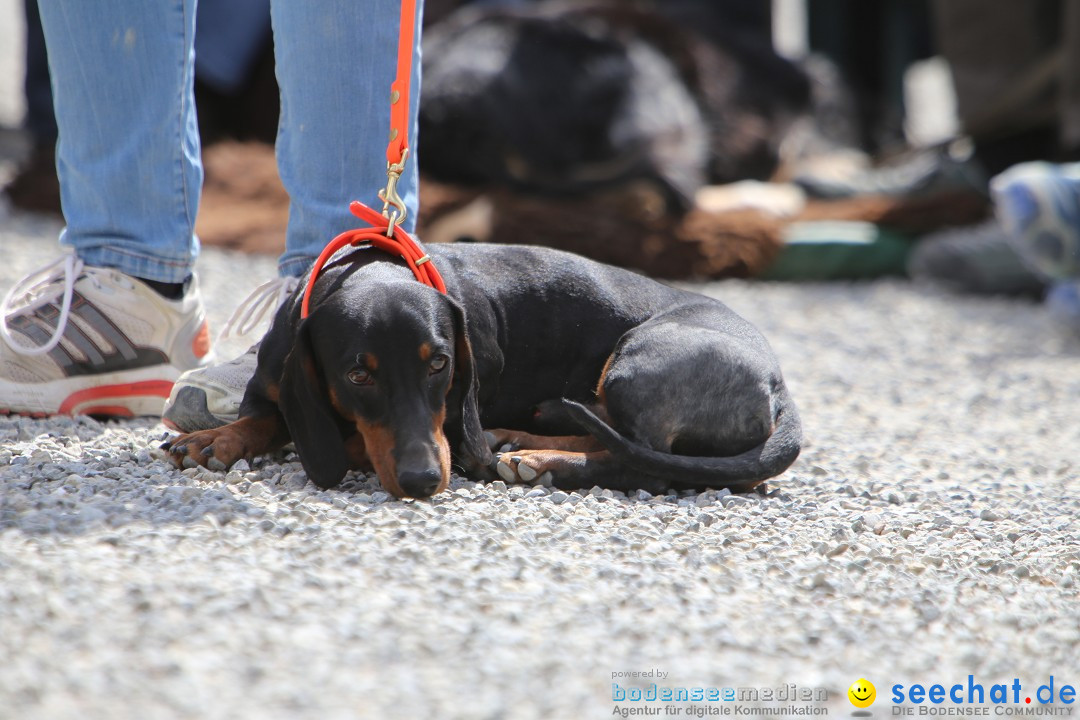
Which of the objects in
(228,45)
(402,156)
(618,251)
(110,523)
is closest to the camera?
(110,523)

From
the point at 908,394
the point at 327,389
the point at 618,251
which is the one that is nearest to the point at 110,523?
the point at 327,389

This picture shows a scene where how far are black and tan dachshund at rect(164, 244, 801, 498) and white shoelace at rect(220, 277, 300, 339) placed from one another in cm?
17

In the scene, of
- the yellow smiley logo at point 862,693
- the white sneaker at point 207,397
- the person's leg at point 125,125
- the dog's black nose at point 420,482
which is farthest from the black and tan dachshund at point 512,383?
the yellow smiley logo at point 862,693

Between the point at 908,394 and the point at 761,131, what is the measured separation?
10.6ft

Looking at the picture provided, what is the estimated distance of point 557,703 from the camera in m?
1.57

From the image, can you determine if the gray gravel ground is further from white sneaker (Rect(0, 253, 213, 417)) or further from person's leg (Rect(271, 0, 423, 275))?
person's leg (Rect(271, 0, 423, 275))

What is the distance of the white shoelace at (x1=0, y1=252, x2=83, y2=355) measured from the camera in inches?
110

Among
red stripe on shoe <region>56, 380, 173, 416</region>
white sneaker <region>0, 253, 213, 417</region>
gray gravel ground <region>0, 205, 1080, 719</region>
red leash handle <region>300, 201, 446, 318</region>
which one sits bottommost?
gray gravel ground <region>0, 205, 1080, 719</region>

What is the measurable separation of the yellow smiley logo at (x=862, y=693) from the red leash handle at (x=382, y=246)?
3.97ft

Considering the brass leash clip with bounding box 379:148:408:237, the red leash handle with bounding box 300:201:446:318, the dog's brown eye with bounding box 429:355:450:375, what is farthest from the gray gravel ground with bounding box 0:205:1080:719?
the brass leash clip with bounding box 379:148:408:237

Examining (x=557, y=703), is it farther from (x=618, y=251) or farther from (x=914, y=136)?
(x=914, y=136)

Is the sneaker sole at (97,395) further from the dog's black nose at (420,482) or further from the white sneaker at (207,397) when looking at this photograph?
the dog's black nose at (420,482)

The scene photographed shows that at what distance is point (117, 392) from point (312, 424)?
818 mm

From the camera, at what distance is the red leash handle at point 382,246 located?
8.24ft
